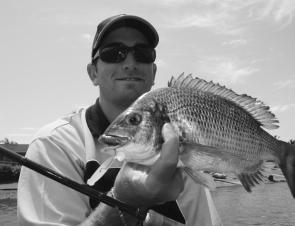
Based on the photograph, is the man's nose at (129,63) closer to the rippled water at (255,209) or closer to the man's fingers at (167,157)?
the man's fingers at (167,157)

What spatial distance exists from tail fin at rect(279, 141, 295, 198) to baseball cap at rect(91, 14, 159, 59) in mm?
1998

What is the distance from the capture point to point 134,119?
9.59 ft

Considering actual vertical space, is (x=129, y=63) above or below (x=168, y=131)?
above

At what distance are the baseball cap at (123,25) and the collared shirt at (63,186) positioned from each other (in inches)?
33.9

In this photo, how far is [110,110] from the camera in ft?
13.7

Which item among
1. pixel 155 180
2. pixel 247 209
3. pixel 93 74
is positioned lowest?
pixel 247 209

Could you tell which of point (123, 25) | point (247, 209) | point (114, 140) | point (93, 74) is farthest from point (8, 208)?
point (114, 140)

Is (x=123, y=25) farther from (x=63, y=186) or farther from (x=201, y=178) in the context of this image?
(x=201, y=178)

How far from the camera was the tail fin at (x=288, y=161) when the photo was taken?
306 centimetres

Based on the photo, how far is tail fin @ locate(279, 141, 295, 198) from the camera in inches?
121

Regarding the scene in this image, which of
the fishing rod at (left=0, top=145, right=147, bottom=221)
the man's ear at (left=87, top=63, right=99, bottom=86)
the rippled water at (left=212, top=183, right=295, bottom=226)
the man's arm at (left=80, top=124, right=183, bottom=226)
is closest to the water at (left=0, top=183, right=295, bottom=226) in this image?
the rippled water at (left=212, top=183, right=295, bottom=226)

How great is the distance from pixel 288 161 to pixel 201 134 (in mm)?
869

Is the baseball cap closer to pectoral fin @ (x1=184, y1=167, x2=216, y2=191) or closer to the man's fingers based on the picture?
the man's fingers

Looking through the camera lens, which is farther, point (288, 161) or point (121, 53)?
point (121, 53)
